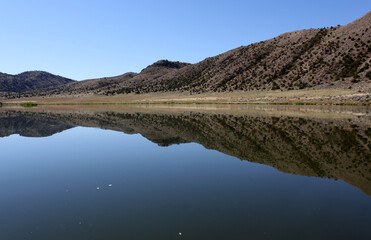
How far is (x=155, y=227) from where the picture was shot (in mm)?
6914

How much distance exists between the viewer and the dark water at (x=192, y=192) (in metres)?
6.84

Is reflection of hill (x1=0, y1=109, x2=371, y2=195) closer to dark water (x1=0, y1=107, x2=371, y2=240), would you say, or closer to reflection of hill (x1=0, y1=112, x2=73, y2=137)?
dark water (x1=0, y1=107, x2=371, y2=240)

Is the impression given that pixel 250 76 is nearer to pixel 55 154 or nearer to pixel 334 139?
pixel 334 139

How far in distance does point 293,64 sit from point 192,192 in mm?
89709

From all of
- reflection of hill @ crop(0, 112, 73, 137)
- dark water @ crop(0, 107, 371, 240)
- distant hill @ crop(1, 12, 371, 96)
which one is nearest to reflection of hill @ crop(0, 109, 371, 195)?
dark water @ crop(0, 107, 371, 240)

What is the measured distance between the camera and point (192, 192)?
944 cm

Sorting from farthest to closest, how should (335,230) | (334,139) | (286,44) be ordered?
(286,44)
(334,139)
(335,230)

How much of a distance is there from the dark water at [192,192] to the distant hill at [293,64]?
182ft

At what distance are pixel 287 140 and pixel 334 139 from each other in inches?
120

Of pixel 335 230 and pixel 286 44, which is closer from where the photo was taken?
pixel 335 230

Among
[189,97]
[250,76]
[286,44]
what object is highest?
[286,44]

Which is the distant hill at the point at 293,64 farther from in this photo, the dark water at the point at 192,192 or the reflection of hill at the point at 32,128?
the reflection of hill at the point at 32,128

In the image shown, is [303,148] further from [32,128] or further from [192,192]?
[32,128]

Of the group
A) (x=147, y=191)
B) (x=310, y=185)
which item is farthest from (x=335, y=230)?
(x=147, y=191)
